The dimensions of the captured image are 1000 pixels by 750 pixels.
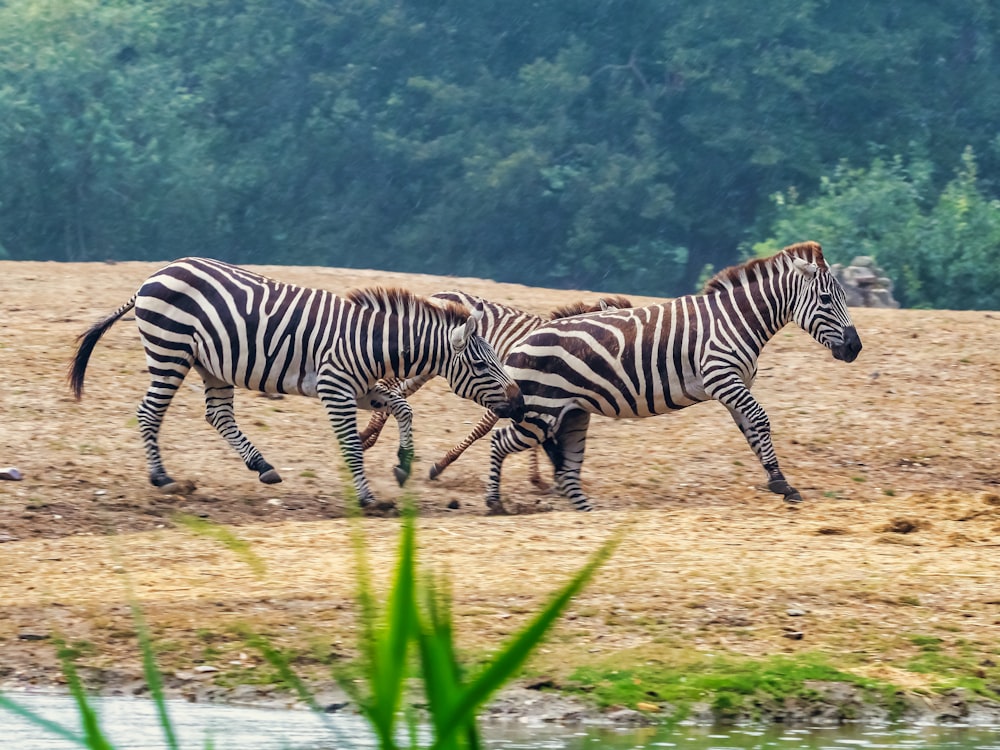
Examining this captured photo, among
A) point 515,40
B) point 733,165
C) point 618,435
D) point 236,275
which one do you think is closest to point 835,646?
point 236,275

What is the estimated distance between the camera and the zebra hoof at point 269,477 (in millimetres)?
11680

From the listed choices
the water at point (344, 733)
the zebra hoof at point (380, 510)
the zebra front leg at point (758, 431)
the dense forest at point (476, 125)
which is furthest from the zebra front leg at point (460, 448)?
the dense forest at point (476, 125)

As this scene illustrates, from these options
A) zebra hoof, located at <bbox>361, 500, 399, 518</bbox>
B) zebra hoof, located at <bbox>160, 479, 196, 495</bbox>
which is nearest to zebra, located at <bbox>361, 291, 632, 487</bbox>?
zebra hoof, located at <bbox>361, 500, 399, 518</bbox>

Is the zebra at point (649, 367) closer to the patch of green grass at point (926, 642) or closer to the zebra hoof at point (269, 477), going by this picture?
the zebra hoof at point (269, 477)

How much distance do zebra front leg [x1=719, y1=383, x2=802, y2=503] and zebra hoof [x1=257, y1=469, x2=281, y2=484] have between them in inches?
119

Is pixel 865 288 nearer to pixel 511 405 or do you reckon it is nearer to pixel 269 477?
pixel 511 405

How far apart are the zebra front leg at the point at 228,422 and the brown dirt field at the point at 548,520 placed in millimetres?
179

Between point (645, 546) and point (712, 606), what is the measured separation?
5.35 feet

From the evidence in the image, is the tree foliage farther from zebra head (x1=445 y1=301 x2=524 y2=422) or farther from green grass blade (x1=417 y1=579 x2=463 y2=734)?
green grass blade (x1=417 y1=579 x2=463 y2=734)

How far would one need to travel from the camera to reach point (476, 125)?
39.3 meters

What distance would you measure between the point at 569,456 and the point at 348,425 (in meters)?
1.48

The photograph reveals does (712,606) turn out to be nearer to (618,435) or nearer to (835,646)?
(835,646)

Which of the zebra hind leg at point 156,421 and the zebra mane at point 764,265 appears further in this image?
the zebra mane at point 764,265

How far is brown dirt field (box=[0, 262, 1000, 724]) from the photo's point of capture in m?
7.52
